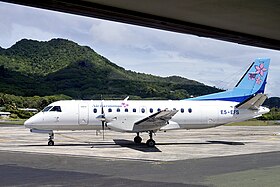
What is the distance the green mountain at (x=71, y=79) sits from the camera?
58.8 meters

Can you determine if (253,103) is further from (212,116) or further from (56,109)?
(56,109)

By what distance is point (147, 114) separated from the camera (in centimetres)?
2427

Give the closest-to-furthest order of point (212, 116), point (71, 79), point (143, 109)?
1. point (143, 109)
2. point (212, 116)
3. point (71, 79)

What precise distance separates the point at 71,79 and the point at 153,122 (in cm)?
4490

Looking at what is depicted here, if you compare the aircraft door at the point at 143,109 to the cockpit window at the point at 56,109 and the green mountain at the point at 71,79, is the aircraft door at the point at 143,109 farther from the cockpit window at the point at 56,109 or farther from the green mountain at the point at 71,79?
the green mountain at the point at 71,79

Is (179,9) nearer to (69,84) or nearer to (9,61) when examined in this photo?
(69,84)

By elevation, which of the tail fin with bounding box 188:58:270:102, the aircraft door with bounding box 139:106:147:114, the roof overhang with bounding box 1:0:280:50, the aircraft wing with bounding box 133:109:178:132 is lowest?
the aircraft wing with bounding box 133:109:178:132

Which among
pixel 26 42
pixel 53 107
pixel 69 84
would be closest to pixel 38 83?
pixel 69 84

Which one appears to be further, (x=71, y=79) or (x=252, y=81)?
(x=71, y=79)

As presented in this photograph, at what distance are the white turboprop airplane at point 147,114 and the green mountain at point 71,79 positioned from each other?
21.7 m

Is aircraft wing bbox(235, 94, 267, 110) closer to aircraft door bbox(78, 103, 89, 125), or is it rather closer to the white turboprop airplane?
the white turboprop airplane

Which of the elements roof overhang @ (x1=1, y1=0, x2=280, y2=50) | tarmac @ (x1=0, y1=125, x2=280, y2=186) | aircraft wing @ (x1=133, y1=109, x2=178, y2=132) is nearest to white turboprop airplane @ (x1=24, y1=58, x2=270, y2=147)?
aircraft wing @ (x1=133, y1=109, x2=178, y2=132)

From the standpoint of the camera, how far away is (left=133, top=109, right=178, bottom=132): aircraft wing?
71.2 feet

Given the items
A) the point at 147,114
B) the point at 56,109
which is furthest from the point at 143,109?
the point at 56,109
